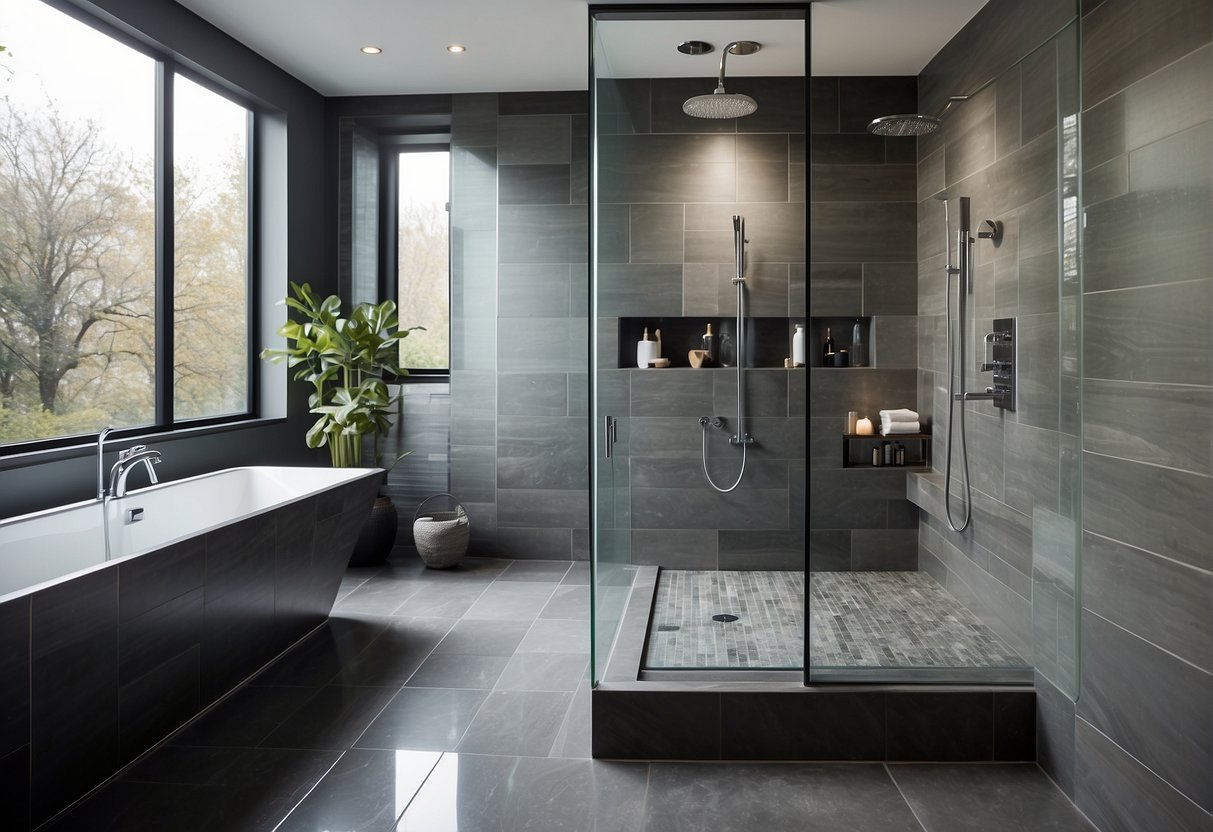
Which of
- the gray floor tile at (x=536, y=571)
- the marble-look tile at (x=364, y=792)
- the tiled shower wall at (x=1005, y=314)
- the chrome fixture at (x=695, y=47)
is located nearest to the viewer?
the marble-look tile at (x=364, y=792)

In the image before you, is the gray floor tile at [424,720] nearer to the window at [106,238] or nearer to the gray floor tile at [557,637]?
the gray floor tile at [557,637]

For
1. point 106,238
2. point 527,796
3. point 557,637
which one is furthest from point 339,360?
point 527,796

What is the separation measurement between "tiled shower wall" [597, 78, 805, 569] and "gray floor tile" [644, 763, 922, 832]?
0.64 metres

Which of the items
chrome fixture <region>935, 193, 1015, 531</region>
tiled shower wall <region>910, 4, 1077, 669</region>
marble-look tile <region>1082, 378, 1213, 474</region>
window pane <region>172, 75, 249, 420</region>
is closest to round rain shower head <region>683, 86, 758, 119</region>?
tiled shower wall <region>910, 4, 1077, 669</region>

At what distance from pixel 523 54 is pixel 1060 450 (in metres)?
3.30

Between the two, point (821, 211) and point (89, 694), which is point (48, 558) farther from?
point (821, 211)

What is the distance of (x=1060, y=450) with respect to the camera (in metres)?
2.50

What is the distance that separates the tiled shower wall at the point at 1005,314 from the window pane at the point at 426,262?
136 inches

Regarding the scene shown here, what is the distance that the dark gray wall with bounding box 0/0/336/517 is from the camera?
3240mm

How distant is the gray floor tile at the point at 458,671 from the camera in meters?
3.22

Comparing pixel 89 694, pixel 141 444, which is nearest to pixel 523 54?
pixel 141 444

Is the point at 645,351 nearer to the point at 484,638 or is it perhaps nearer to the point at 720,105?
the point at 720,105

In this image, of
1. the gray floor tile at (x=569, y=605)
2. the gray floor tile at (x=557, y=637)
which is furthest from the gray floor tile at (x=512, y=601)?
the gray floor tile at (x=557, y=637)

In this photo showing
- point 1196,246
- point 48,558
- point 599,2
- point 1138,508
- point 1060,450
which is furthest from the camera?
point 599,2
